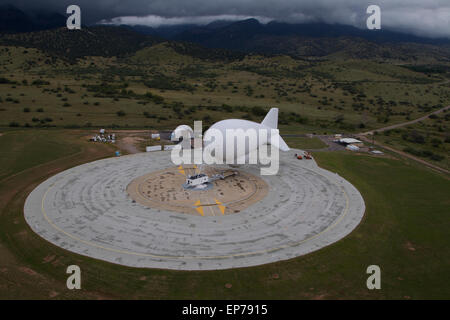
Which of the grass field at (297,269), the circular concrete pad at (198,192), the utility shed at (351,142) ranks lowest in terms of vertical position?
the grass field at (297,269)

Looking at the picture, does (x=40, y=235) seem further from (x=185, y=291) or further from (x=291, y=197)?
(x=291, y=197)

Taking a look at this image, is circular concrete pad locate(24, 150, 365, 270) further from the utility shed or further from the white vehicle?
the utility shed

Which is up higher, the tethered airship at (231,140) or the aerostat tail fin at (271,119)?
the aerostat tail fin at (271,119)

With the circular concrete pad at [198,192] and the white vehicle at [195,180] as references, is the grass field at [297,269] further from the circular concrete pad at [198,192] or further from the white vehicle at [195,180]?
the white vehicle at [195,180]

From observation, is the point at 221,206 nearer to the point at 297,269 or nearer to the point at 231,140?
the point at 231,140

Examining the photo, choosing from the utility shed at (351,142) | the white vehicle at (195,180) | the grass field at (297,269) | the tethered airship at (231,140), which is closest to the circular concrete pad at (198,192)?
the white vehicle at (195,180)
